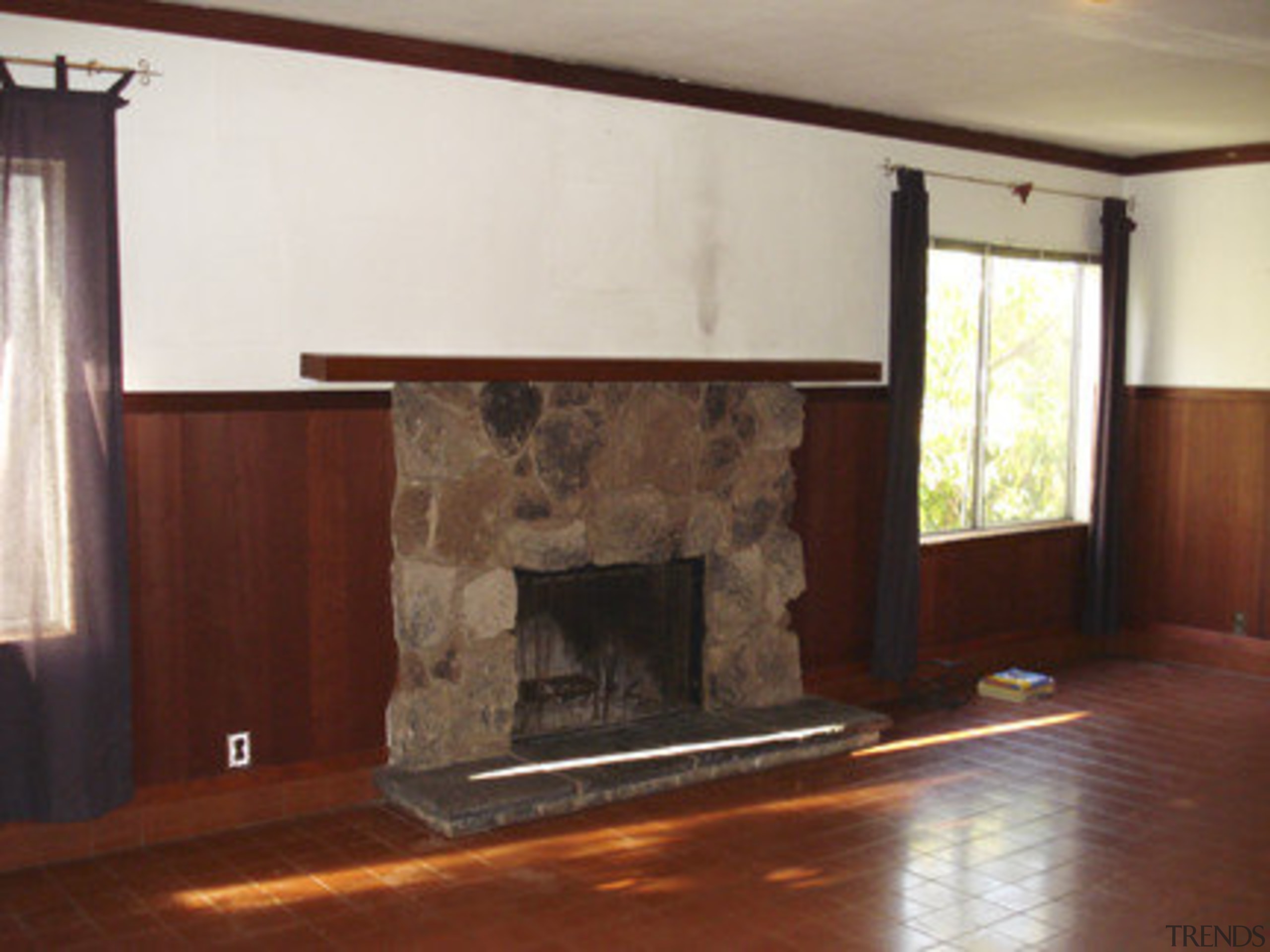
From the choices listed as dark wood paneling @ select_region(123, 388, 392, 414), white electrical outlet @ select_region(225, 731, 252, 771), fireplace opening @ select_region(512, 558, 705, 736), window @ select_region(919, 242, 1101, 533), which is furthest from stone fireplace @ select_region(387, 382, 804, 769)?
window @ select_region(919, 242, 1101, 533)

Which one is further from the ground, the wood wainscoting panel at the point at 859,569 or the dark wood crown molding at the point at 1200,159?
the dark wood crown molding at the point at 1200,159

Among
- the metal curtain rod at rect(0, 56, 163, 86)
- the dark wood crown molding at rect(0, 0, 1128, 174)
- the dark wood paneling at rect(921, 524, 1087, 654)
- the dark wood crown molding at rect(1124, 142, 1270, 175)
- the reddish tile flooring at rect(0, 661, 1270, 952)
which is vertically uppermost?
the dark wood crown molding at rect(1124, 142, 1270, 175)

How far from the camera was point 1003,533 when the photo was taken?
6.75 metres

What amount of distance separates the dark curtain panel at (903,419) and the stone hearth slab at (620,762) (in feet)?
1.78

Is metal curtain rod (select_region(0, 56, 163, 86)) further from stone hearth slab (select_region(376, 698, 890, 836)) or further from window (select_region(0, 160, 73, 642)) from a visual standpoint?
stone hearth slab (select_region(376, 698, 890, 836))

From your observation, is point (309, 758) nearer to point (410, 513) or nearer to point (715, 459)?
Result: point (410, 513)

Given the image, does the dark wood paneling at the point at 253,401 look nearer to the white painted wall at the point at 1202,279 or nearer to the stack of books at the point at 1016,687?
the stack of books at the point at 1016,687

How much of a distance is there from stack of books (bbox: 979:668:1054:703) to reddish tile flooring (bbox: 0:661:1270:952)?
A: 92 cm

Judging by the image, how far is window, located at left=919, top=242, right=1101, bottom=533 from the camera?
6.41 m

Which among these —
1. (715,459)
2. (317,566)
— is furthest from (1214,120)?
(317,566)

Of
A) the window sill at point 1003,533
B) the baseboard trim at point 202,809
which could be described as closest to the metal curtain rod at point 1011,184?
the window sill at point 1003,533

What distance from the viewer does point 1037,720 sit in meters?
5.85

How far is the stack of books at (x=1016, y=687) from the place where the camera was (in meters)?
6.18

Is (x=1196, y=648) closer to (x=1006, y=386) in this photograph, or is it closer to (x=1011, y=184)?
(x=1006, y=386)
